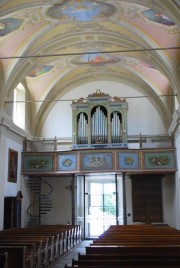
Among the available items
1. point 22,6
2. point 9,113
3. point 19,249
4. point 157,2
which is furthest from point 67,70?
point 19,249

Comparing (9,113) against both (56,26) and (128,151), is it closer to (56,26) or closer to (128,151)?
(56,26)

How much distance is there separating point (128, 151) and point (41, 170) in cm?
476

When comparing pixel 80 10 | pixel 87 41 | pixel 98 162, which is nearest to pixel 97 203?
pixel 98 162

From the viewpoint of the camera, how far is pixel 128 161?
18.7 meters

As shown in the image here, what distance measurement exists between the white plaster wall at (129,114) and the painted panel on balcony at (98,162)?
367cm

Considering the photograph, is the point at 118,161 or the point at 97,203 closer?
the point at 118,161

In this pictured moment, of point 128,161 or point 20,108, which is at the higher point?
point 20,108

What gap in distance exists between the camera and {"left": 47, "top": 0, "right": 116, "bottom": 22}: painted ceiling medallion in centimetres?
1400

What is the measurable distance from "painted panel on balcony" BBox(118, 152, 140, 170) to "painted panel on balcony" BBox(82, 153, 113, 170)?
52 cm

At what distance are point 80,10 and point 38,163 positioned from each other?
852cm

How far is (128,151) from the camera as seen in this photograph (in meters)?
18.8

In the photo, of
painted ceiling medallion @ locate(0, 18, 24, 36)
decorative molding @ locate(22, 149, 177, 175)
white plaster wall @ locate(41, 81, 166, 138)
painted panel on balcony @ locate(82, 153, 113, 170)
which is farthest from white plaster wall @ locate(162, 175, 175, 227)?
painted ceiling medallion @ locate(0, 18, 24, 36)

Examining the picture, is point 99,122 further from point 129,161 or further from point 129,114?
point 129,114

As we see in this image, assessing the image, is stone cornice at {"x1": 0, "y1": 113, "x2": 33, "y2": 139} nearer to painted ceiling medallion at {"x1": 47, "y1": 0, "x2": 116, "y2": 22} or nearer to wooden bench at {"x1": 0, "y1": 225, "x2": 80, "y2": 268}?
painted ceiling medallion at {"x1": 47, "y1": 0, "x2": 116, "y2": 22}
